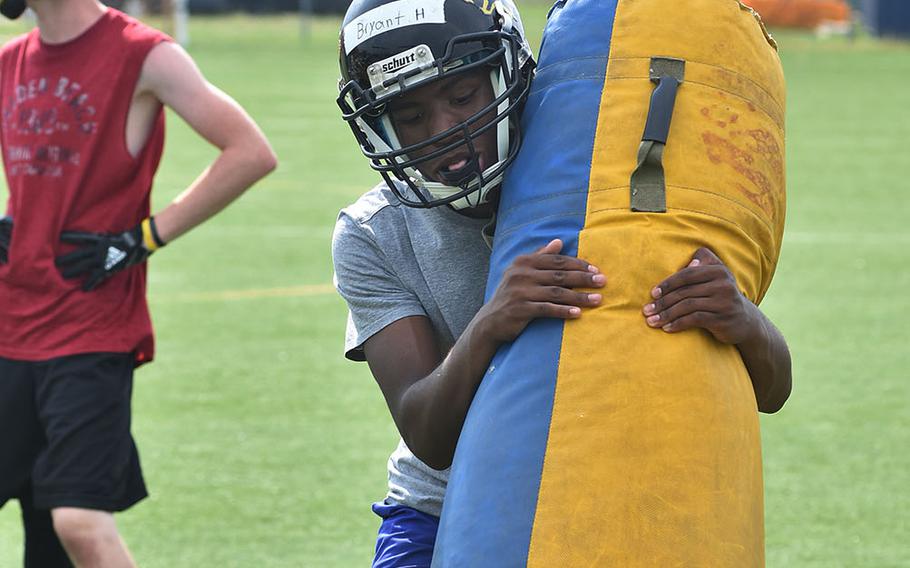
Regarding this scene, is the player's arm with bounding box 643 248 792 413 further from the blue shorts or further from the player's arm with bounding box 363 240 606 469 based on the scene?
the blue shorts

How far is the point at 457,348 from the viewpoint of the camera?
2902 mm

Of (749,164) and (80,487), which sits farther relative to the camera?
(80,487)

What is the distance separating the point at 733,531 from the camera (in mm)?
2666

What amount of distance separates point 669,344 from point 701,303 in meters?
0.09

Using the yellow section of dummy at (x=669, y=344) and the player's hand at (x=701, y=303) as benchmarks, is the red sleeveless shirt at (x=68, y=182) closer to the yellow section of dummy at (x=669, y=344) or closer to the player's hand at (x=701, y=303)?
the yellow section of dummy at (x=669, y=344)

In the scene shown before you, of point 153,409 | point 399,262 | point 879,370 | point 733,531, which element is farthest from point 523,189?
point 879,370

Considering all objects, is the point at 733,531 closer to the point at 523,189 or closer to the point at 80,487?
the point at 523,189

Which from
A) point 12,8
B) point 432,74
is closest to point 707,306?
point 432,74

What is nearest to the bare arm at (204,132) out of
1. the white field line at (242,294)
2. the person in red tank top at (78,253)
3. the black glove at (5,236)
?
the person in red tank top at (78,253)

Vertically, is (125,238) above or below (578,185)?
below

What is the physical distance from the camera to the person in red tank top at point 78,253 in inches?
177

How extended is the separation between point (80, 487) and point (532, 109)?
6.87 feet

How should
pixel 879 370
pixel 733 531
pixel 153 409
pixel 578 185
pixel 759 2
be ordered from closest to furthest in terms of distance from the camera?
pixel 733 531 → pixel 578 185 → pixel 153 409 → pixel 879 370 → pixel 759 2

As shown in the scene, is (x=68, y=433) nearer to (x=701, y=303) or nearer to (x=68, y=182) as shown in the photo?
(x=68, y=182)
